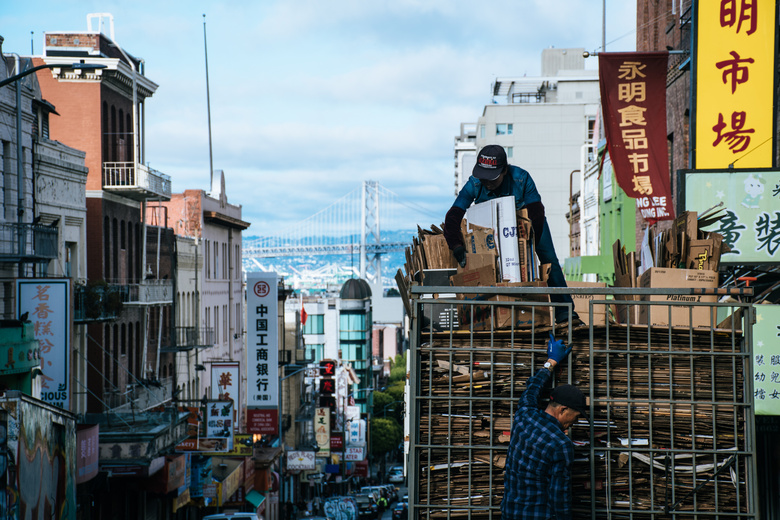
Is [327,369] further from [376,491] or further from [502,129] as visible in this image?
[502,129]

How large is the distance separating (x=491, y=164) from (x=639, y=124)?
1017 centimetres

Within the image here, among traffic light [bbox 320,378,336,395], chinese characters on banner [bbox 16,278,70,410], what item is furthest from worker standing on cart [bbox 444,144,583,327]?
traffic light [bbox 320,378,336,395]

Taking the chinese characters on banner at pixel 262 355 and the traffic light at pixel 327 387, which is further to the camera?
the traffic light at pixel 327 387

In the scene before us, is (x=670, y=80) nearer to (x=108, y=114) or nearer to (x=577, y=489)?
(x=577, y=489)

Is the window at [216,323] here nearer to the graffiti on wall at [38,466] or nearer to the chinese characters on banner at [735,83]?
the graffiti on wall at [38,466]

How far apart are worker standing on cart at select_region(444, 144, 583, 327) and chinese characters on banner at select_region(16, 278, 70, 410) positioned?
52.1 feet

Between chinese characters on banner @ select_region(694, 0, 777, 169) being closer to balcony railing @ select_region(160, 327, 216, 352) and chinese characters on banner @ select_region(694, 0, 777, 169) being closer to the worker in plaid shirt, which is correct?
the worker in plaid shirt

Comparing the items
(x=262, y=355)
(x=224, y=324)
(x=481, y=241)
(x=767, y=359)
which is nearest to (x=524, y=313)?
(x=481, y=241)

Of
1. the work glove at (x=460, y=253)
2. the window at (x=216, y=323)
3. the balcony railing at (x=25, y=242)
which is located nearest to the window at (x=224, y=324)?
the window at (x=216, y=323)

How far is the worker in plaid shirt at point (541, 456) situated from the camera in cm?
549

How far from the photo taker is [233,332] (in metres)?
51.2

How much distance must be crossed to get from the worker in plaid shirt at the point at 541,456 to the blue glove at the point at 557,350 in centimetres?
21

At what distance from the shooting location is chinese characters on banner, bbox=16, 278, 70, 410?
20.8 m

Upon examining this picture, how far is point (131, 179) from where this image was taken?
3209 centimetres
